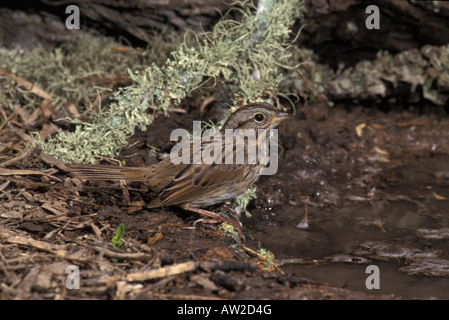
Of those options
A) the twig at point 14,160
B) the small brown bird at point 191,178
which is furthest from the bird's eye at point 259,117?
the twig at point 14,160

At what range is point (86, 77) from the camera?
6965 mm

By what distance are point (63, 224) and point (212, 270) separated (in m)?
1.33

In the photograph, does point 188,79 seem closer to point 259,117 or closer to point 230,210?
point 259,117

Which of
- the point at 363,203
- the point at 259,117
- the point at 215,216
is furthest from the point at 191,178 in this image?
the point at 363,203

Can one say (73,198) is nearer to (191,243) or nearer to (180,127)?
(191,243)

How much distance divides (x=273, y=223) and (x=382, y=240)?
1047 mm

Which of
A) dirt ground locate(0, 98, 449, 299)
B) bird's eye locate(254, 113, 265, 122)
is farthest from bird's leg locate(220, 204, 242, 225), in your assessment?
bird's eye locate(254, 113, 265, 122)

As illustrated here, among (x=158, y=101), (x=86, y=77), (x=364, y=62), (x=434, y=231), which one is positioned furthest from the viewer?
(x=364, y=62)

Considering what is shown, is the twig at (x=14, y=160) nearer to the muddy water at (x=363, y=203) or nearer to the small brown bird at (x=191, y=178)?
the small brown bird at (x=191, y=178)

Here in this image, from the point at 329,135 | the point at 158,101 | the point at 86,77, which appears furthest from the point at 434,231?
the point at 86,77

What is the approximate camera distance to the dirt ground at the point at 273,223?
380 centimetres

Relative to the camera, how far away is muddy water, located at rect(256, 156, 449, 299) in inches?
179
